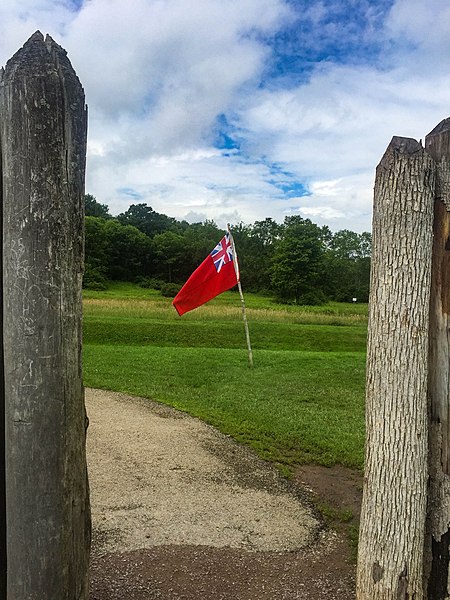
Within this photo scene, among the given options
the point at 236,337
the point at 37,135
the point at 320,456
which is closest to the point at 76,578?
the point at 37,135

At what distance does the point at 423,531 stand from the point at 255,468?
413 cm

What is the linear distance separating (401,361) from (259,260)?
2347 inches

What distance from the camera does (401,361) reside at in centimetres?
336

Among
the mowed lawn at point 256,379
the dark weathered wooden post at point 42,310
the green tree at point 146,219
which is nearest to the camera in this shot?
the dark weathered wooden post at point 42,310

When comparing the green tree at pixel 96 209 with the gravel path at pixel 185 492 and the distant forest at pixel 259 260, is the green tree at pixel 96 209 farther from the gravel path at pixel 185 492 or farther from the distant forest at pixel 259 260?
the gravel path at pixel 185 492

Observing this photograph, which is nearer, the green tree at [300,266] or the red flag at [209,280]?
the red flag at [209,280]

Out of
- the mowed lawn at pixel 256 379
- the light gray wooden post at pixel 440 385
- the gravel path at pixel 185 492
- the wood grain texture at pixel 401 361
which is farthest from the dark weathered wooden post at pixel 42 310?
the mowed lawn at pixel 256 379

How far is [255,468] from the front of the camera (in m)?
7.38

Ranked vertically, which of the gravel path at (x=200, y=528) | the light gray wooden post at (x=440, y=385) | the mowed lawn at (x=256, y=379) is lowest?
the gravel path at (x=200, y=528)

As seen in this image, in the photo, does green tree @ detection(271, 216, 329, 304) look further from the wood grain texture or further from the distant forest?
the wood grain texture

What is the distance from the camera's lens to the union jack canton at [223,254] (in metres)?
12.7

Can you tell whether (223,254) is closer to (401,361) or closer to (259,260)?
(401,361)

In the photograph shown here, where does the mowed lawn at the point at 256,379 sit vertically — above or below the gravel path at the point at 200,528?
above

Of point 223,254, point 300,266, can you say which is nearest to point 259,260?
point 300,266
